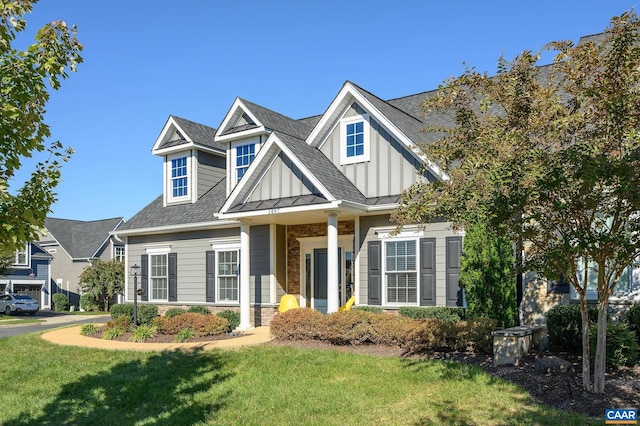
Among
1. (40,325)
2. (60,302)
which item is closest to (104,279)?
(60,302)

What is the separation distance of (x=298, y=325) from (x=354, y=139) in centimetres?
575

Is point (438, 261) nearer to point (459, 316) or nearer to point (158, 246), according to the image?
point (459, 316)

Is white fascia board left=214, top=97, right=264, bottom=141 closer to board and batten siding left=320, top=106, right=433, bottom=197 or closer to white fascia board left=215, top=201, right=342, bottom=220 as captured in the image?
board and batten siding left=320, top=106, right=433, bottom=197

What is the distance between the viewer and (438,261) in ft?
46.1

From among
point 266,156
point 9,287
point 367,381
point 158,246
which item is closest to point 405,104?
point 266,156

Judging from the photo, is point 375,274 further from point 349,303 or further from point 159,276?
point 159,276

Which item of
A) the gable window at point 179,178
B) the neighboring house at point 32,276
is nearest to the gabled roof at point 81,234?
the neighboring house at point 32,276

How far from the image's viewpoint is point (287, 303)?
15992 millimetres

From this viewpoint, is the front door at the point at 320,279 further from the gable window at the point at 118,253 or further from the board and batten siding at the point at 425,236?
the gable window at the point at 118,253

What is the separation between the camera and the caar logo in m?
6.45

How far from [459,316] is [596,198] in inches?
281

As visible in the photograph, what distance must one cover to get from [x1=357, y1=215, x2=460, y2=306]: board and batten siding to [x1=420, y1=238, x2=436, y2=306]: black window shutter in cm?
8

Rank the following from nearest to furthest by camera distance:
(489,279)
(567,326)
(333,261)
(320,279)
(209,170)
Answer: (567,326) < (489,279) < (333,261) < (320,279) < (209,170)

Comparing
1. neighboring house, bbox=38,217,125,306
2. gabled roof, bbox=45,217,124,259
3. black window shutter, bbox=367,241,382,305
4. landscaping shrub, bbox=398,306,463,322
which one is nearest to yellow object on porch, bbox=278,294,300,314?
black window shutter, bbox=367,241,382,305
